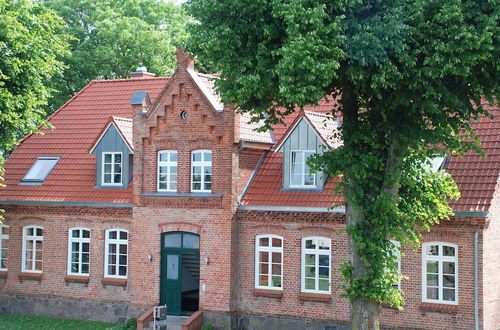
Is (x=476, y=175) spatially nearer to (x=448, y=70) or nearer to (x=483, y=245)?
(x=483, y=245)

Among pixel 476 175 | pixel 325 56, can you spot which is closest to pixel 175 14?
pixel 476 175

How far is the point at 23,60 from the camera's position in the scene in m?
24.8

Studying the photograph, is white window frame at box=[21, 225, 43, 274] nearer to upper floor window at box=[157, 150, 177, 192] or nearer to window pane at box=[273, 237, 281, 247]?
upper floor window at box=[157, 150, 177, 192]

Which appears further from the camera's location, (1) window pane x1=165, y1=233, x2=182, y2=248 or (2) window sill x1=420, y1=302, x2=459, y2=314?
(1) window pane x1=165, y1=233, x2=182, y2=248

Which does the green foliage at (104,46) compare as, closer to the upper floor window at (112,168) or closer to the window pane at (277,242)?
the upper floor window at (112,168)

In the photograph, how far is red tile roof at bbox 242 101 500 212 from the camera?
21891 mm

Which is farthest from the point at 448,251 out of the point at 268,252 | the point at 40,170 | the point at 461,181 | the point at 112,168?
the point at 40,170

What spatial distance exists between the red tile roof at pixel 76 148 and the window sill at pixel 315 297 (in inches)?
258

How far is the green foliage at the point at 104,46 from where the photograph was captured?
128 ft

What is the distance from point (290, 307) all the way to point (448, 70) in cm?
990

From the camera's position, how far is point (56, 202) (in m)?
28.4

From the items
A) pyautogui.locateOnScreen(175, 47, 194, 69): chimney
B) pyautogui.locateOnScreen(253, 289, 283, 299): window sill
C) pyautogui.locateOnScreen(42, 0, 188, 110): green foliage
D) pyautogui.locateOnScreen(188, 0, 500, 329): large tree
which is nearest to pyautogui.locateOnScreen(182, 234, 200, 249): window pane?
pyautogui.locateOnScreen(253, 289, 283, 299): window sill

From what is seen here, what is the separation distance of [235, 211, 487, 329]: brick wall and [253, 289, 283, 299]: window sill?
63mm

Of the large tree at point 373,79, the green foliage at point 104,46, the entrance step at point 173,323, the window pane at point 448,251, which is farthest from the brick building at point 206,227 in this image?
the green foliage at point 104,46
